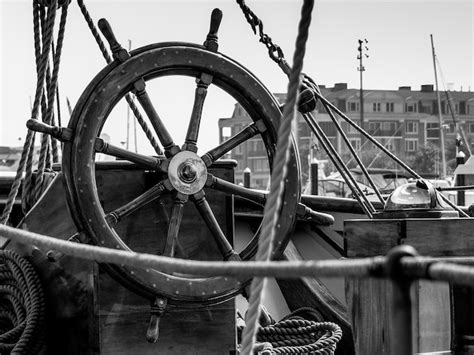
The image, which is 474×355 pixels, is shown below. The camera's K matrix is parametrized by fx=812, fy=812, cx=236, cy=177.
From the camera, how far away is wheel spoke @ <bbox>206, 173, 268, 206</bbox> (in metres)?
2.98

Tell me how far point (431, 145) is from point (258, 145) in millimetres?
13308

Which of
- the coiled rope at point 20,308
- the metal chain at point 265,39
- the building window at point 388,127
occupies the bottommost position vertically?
the coiled rope at point 20,308

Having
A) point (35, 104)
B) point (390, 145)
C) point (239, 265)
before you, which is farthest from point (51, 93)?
point (390, 145)

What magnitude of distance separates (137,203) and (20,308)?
686 mm

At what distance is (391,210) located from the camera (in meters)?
2.77

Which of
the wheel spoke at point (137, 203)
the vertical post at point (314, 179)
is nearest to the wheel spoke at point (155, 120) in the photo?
the wheel spoke at point (137, 203)

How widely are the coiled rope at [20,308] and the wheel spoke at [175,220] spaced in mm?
575

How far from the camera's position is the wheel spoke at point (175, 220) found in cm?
289

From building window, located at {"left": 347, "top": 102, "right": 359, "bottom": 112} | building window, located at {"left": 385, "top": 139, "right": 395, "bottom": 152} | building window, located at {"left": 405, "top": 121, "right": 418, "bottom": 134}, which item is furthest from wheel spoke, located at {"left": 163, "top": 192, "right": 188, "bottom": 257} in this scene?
building window, located at {"left": 405, "top": 121, "right": 418, "bottom": 134}

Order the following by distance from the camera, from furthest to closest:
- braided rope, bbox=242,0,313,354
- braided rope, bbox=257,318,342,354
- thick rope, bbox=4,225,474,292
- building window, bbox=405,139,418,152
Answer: building window, bbox=405,139,418,152
braided rope, bbox=257,318,342,354
braided rope, bbox=242,0,313,354
thick rope, bbox=4,225,474,292

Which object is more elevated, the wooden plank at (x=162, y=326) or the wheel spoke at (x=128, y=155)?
the wheel spoke at (x=128, y=155)

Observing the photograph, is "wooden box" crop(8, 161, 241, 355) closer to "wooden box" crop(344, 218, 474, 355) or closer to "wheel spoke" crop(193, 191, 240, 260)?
"wheel spoke" crop(193, 191, 240, 260)

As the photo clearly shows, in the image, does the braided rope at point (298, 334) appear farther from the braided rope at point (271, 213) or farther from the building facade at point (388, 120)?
the building facade at point (388, 120)

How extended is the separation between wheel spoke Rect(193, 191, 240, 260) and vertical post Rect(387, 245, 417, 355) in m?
1.60
